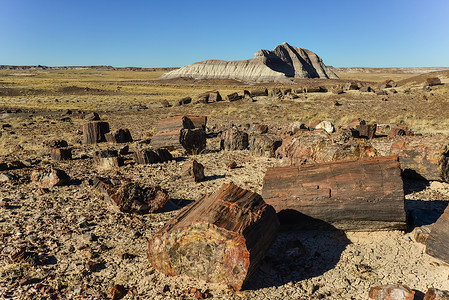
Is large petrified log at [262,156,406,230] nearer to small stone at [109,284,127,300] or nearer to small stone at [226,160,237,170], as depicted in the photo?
small stone at [109,284,127,300]

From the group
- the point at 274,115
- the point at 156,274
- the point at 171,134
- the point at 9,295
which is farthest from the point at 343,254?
the point at 274,115

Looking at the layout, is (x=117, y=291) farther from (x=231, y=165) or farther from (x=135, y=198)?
(x=231, y=165)

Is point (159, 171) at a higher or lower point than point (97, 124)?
lower

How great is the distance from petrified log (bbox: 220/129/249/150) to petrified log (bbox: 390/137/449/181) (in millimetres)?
4660

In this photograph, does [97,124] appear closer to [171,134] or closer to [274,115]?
[171,134]

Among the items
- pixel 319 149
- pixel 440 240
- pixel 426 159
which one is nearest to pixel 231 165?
pixel 319 149

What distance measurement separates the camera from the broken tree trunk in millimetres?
4031

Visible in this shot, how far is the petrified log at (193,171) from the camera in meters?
7.30

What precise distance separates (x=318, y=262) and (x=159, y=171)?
16.5ft

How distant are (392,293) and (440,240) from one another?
1.30 meters

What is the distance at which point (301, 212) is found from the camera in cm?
484

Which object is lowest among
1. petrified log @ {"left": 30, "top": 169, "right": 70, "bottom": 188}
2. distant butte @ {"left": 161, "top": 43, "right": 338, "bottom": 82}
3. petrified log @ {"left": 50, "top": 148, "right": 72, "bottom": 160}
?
petrified log @ {"left": 30, "top": 169, "right": 70, "bottom": 188}

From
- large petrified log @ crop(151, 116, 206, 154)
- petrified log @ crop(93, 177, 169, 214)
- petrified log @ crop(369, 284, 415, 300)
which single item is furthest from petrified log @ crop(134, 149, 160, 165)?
petrified log @ crop(369, 284, 415, 300)

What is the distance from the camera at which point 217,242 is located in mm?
3592
